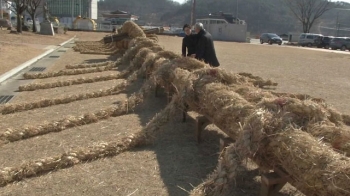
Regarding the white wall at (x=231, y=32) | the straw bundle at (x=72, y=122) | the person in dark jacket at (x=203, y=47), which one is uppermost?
the white wall at (x=231, y=32)

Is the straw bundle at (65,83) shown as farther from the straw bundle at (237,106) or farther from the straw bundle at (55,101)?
the straw bundle at (237,106)

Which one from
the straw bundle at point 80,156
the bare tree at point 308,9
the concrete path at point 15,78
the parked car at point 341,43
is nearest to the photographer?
the straw bundle at point 80,156

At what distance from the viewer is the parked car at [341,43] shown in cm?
3894

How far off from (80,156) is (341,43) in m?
40.4

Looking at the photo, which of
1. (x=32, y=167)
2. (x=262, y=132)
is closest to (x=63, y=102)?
(x=32, y=167)

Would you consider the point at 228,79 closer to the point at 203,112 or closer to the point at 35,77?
the point at 203,112

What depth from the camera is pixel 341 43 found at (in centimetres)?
3922

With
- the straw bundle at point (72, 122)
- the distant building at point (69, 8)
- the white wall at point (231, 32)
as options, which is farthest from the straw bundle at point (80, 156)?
the distant building at point (69, 8)

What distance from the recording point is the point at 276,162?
3176mm

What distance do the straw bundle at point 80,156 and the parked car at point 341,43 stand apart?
38.9 m

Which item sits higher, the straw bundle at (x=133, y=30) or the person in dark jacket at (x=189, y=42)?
the straw bundle at (x=133, y=30)

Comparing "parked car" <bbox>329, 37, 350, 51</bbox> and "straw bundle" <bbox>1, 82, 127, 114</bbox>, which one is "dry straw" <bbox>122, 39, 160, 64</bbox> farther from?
"parked car" <bbox>329, 37, 350, 51</bbox>

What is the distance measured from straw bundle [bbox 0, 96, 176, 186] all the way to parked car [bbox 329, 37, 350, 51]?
127 ft

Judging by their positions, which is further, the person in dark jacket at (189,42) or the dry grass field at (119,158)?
the person in dark jacket at (189,42)
